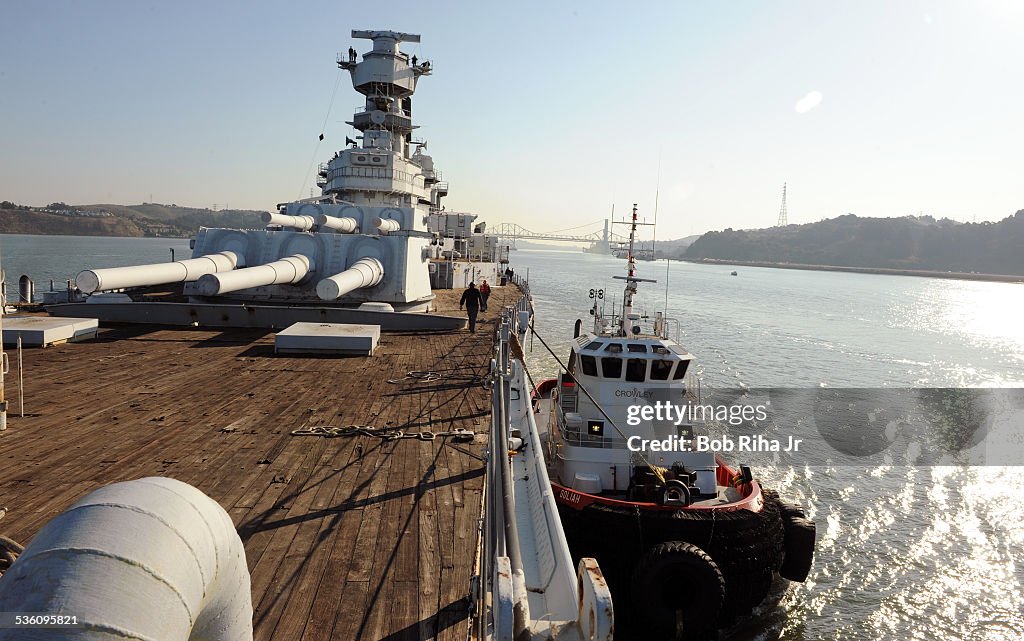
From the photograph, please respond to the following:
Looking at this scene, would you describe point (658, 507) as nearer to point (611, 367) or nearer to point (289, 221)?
point (611, 367)

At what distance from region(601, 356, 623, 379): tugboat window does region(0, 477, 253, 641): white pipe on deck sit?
439 inches

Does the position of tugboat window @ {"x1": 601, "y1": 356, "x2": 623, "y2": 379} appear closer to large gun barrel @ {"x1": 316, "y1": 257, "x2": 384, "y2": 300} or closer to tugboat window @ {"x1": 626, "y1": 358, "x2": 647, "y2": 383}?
tugboat window @ {"x1": 626, "y1": 358, "x2": 647, "y2": 383}

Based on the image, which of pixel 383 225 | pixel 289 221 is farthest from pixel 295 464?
pixel 383 225

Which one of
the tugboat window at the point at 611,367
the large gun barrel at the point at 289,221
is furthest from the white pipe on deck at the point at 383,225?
the tugboat window at the point at 611,367

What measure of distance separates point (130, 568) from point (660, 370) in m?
11.9

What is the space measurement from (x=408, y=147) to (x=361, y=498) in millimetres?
39280

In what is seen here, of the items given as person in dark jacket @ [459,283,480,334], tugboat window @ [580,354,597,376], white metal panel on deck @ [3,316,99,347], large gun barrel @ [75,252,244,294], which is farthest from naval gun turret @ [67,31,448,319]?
tugboat window @ [580,354,597,376]

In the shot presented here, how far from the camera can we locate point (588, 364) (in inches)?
530

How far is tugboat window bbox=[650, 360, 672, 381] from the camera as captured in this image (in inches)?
516

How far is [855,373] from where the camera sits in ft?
101

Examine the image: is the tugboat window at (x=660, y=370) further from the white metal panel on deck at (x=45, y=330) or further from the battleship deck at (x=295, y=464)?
the white metal panel on deck at (x=45, y=330)

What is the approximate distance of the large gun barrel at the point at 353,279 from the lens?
13.6m

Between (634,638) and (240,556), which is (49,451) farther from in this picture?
(634,638)

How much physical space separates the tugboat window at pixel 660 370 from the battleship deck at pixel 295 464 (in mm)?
3660
